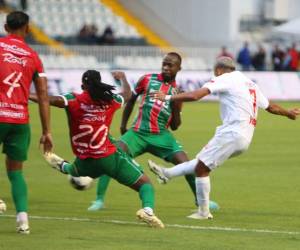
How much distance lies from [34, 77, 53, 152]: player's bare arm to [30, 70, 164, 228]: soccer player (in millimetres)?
733

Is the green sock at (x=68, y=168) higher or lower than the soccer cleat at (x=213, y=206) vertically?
higher

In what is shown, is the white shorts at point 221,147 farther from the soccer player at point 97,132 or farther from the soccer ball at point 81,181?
the soccer ball at point 81,181

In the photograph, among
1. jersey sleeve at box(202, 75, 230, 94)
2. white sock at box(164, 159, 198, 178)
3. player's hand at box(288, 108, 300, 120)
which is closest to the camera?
jersey sleeve at box(202, 75, 230, 94)

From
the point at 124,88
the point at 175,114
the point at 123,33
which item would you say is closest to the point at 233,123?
the point at 124,88

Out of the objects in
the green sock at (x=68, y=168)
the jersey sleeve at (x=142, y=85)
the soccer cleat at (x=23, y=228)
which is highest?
the jersey sleeve at (x=142, y=85)

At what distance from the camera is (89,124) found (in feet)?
37.0

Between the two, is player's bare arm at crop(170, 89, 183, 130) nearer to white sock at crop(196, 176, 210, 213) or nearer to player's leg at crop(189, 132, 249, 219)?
player's leg at crop(189, 132, 249, 219)

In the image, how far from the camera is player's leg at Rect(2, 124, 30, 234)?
409 inches

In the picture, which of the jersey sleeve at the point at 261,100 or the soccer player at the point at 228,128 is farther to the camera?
the jersey sleeve at the point at 261,100

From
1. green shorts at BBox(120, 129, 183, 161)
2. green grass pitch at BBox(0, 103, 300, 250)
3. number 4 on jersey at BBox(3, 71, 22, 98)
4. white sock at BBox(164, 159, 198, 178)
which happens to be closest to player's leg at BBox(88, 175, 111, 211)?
green grass pitch at BBox(0, 103, 300, 250)

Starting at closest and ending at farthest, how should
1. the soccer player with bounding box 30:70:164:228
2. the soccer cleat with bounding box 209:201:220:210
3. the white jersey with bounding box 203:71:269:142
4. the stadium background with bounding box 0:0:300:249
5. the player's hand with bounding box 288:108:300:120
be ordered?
1. the stadium background with bounding box 0:0:300:249
2. the soccer player with bounding box 30:70:164:228
3. the white jersey with bounding box 203:71:269:142
4. the player's hand with bounding box 288:108:300:120
5. the soccer cleat with bounding box 209:201:220:210

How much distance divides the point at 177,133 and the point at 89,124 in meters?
14.1

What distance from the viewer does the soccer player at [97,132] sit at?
36.8 ft

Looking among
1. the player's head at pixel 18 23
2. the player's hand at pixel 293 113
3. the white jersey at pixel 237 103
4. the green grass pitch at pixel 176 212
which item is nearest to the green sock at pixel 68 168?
the green grass pitch at pixel 176 212
